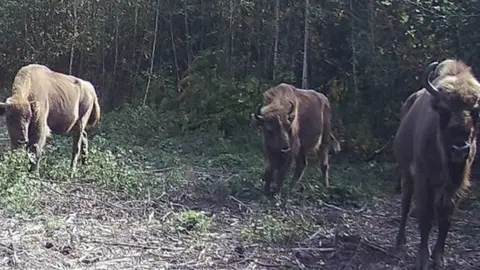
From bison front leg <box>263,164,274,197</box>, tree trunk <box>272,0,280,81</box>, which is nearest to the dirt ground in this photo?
bison front leg <box>263,164,274,197</box>

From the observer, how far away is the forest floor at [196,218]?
854 cm

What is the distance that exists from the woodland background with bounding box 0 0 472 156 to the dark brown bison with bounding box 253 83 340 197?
97.2 inches

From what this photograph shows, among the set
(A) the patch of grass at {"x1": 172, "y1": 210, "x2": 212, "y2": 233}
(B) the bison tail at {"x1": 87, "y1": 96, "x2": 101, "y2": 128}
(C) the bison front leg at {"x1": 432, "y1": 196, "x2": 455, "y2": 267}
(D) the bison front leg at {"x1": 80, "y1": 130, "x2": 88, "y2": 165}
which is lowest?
(D) the bison front leg at {"x1": 80, "y1": 130, "x2": 88, "y2": 165}

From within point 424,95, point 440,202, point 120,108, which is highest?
point 424,95

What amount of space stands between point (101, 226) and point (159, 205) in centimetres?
146

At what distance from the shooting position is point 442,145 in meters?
7.99

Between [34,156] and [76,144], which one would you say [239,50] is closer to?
[76,144]

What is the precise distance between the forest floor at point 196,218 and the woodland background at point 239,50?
7.27 ft

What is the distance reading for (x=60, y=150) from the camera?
1562cm

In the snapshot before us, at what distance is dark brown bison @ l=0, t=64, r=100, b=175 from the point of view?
12.2 metres

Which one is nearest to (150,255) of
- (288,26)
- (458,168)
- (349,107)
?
(458,168)

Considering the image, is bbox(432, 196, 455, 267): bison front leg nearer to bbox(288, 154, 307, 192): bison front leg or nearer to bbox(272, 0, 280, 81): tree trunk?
bbox(288, 154, 307, 192): bison front leg

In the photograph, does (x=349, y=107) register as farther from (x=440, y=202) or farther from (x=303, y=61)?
(x=440, y=202)

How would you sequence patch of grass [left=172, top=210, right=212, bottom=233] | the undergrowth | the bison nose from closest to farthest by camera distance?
1. the bison nose
2. patch of grass [left=172, top=210, right=212, bottom=233]
3. the undergrowth
